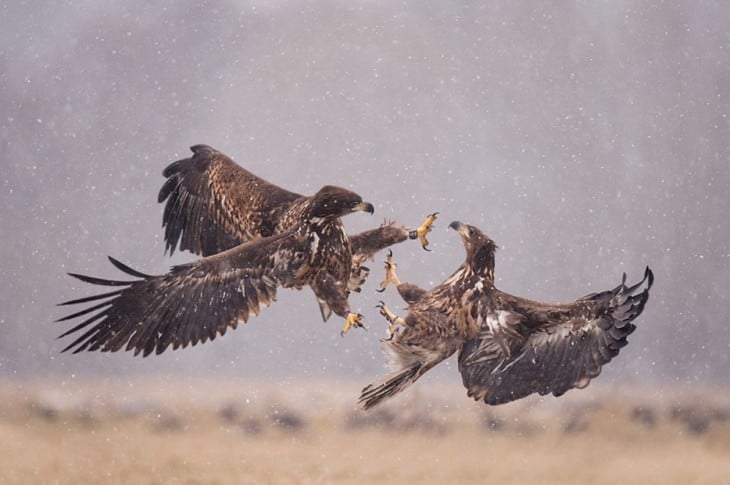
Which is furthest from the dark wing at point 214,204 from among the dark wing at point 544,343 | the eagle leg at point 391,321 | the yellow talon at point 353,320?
the dark wing at point 544,343

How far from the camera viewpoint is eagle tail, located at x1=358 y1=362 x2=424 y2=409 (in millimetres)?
4445

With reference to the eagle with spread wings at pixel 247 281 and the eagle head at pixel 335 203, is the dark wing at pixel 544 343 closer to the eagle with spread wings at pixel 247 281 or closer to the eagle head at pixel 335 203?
the eagle with spread wings at pixel 247 281

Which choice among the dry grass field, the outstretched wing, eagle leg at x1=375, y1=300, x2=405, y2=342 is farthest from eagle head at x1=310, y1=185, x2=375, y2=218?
the dry grass field

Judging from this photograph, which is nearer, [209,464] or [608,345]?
[608,345]

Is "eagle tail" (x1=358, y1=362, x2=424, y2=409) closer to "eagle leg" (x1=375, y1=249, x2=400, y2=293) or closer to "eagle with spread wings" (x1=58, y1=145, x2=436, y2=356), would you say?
"eagle with spread wings" (x1=58, y1=145, x2=436, y2=356)

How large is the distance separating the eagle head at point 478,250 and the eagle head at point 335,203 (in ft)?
1.54

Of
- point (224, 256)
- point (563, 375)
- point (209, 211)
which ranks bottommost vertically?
point (563, 375)

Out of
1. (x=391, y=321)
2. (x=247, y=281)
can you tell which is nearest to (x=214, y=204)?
(x=247, y=281)

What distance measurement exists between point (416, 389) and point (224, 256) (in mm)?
5038

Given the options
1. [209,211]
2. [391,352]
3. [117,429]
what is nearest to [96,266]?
[117,429]

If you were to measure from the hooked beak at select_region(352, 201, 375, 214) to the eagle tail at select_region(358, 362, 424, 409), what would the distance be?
749mm

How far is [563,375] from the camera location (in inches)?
181

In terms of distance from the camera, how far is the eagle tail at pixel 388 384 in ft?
14.6

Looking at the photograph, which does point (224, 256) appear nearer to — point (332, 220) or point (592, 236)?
point (332, 220)
